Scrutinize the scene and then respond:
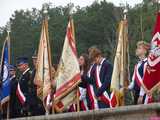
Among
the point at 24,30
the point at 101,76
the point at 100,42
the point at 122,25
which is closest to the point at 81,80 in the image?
the point at 101,76

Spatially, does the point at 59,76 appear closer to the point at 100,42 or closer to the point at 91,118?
the point at 91,118

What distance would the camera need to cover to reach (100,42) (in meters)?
71.5

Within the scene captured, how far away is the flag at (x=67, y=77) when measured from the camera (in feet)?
49.9

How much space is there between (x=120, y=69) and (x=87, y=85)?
1.04 meters

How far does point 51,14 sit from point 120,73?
6645cm

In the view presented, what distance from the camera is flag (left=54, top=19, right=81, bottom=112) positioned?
15195mm

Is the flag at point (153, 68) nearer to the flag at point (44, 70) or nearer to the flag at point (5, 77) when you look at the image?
the flag at point (44, 70)

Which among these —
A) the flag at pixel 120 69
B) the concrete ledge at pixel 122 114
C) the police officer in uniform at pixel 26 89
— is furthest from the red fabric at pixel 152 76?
the police officer in uniform at pixel 26 89

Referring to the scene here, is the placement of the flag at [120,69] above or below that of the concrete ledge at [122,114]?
above

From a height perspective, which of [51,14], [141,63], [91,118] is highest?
[51,14]

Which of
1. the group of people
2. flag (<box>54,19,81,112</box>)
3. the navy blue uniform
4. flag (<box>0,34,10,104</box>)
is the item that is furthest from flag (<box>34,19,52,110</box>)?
the navy blue uniform

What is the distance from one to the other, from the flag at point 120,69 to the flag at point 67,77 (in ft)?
2.58

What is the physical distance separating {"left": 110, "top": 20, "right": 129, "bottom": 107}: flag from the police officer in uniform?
250 cm

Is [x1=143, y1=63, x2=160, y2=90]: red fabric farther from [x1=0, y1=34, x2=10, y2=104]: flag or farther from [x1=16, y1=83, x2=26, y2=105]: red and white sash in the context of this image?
[x1=0, y1=34, x2=10, y2=104]: flag
